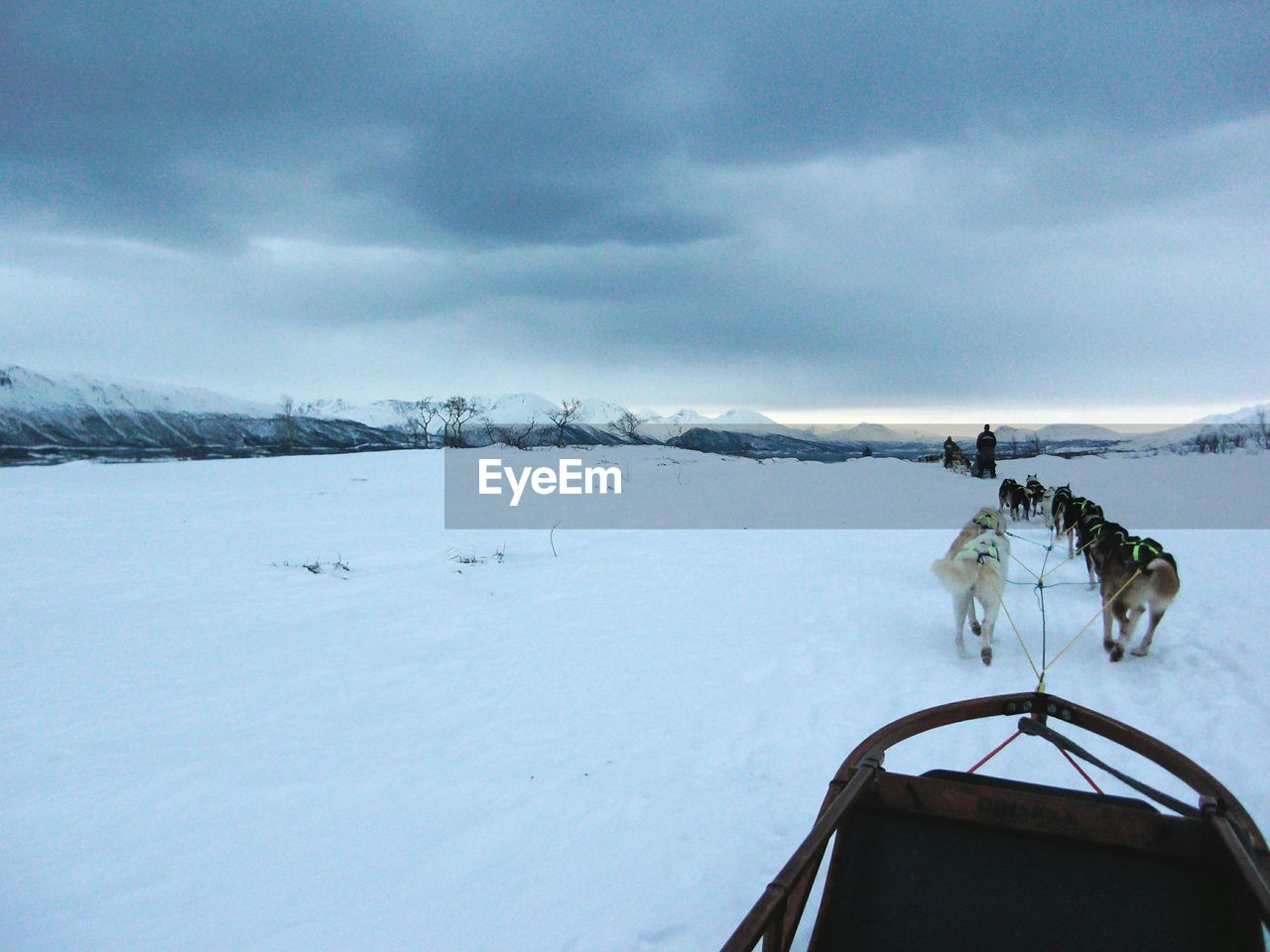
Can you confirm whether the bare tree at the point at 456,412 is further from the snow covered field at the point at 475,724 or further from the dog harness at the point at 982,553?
the dog harness at the point at 982,553

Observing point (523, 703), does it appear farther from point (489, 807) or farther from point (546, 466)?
point (546, 466)

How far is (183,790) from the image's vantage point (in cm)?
356

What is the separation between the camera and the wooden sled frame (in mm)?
1733

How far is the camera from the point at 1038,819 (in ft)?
6.71

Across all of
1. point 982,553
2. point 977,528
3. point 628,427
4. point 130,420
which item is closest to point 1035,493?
point 977,528

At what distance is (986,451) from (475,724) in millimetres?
21610

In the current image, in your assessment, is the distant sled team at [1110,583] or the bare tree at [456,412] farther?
the bare tree at [456,412]

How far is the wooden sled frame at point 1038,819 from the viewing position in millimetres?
1733

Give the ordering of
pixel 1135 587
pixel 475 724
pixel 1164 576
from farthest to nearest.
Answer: pixel 1135 587 → pixel 1164 576 → pixel 475 724

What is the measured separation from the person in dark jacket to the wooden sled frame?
21.2m

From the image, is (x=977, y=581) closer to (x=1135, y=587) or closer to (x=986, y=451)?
(x=1135, y=587)

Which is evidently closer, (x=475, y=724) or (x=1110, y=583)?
(x=475, y=724)

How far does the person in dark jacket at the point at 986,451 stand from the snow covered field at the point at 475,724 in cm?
1201

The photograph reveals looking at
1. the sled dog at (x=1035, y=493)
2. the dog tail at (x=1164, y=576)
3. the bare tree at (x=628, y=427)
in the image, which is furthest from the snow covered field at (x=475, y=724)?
the bare tree at (x=628, y=427)
